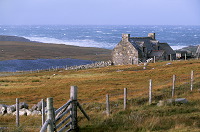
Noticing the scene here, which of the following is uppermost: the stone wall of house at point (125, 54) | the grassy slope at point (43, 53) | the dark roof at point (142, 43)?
the dark roof at point (142, 43)

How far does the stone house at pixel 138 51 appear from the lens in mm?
70250

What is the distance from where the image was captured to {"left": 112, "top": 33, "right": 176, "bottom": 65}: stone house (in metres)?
70.2

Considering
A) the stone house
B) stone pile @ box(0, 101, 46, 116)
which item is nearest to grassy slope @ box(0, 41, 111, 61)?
the stone house

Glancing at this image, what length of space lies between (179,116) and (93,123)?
403cm

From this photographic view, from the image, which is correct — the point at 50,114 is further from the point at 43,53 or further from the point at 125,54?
the point at 43,53

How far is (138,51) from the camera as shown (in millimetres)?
69500

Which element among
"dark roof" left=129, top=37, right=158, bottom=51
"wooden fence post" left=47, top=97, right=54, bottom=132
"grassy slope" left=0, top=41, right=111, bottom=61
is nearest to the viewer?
"wooden fence post" left=47, top=97, right=54, bottom=132

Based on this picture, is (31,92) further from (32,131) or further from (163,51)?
(163,51)

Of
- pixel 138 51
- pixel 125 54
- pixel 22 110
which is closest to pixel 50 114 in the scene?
pixel 22 110

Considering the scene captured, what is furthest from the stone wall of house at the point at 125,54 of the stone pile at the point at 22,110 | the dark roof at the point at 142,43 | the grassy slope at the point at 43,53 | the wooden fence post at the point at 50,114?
the wooden fence post at the point at 50,114

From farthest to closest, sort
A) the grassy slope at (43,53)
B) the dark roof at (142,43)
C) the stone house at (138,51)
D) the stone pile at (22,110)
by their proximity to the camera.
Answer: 1. the grassy slope at (43,53)
2. the dark roof at (142,43)
3. the stone house at (138,51)
4. the stone pile at (22,110)

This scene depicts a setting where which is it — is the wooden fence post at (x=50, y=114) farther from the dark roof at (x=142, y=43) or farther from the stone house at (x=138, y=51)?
the dark roof at (x=142, y=43)

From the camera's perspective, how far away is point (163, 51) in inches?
2813

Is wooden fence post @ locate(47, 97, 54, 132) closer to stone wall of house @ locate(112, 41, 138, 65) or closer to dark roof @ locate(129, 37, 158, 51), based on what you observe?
stone wall of house @ locate(112, 41, 138, 65)
